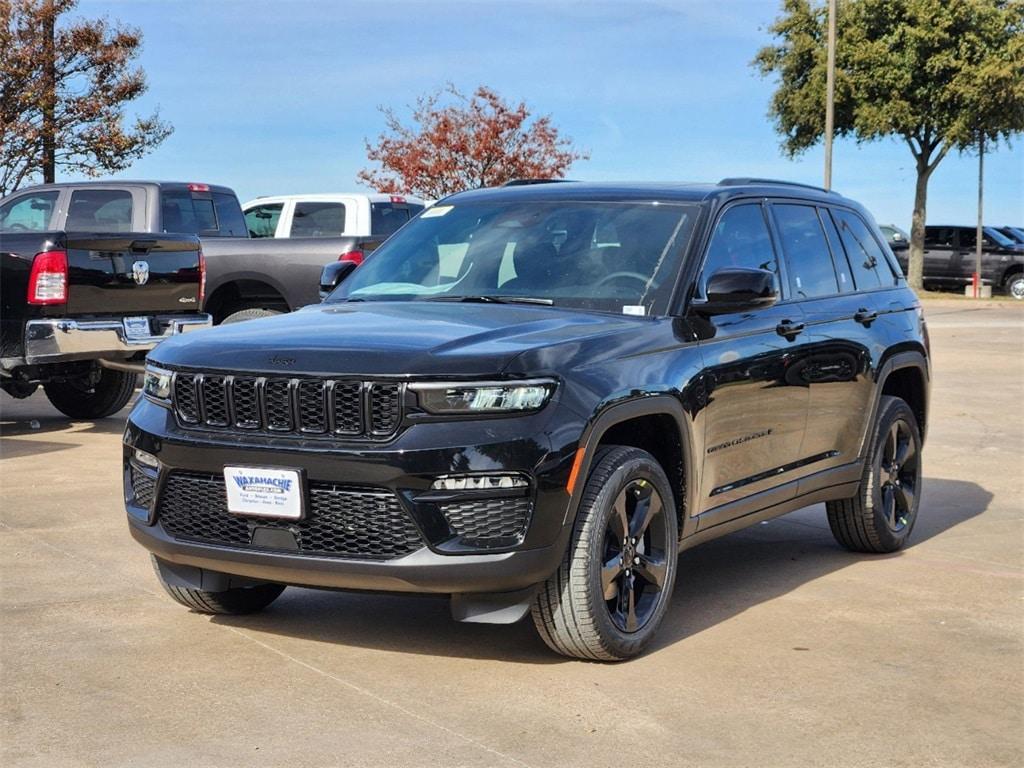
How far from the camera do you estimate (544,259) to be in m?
6.18

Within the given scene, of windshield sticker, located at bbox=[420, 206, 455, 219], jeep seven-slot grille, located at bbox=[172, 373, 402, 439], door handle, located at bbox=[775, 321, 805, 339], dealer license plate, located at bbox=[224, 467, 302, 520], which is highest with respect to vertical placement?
windshield sticker, located at bbox=[420, 206, 455, 219]

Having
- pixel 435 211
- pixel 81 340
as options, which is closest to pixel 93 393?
pixel 81 340

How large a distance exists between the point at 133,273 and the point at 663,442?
6678 millimetres

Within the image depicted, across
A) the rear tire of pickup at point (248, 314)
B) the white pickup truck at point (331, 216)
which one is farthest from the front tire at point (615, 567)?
the white pickup truck at point (331, 216)

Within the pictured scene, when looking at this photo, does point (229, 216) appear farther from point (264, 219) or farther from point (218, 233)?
point (264, 219)

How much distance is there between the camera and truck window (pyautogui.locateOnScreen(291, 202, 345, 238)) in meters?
16.4

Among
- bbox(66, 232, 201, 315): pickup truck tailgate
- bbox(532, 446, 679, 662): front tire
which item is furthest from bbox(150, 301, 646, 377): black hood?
bbox(66, 232, 201, 315): pickup truck tailgate

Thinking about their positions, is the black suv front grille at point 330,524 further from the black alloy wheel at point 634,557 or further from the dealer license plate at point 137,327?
the dealer license plate at point 137,327

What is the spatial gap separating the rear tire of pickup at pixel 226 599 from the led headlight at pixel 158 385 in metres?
0.70

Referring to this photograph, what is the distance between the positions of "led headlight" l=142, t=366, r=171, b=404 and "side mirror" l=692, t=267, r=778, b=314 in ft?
6.81

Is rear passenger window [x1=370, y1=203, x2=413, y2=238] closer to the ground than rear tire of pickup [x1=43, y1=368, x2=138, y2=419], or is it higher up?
higher up

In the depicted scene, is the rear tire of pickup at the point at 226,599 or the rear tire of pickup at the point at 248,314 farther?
the rear tire of pickup at the point at 248,314

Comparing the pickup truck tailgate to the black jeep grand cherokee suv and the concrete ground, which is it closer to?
the concrete ground

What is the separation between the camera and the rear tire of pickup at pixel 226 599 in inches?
231
